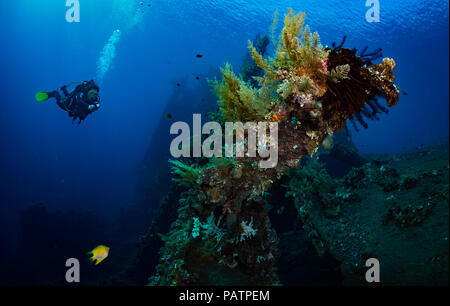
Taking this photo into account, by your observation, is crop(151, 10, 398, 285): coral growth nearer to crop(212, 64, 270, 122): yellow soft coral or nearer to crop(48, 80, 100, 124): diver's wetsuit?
crop(212, 64, 270, 122): yellow soft coral

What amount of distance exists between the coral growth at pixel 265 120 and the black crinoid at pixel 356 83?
0.01m

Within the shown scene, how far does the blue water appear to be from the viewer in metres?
30.5

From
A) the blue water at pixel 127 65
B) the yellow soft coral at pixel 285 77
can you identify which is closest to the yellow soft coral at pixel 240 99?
the yellow soft coral at pixel 285 77

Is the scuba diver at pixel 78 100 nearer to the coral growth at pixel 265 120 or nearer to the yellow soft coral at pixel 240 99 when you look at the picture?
the coral growth at pixel 265 120

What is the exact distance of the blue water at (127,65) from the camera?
30484 millimetres

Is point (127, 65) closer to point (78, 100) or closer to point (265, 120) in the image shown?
point (78, 100)

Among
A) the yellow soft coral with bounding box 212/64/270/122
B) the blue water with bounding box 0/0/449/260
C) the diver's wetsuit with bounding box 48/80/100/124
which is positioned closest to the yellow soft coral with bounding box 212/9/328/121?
the yellow soft coral with bounding box 212/64/270/122

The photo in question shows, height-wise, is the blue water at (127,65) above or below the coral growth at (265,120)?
above

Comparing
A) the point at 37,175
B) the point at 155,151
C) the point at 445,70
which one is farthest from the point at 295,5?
the point at 37,175

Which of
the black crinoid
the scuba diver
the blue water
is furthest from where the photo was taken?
the blue water

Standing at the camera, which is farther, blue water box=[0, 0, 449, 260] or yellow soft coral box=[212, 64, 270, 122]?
blue water box=[0, 0, 449, 260]

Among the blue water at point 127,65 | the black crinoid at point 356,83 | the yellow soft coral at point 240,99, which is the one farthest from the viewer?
the blue water at point 127,65

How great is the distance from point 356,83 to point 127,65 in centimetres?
11531

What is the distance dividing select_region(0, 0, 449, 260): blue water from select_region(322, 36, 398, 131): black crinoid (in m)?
20.9
